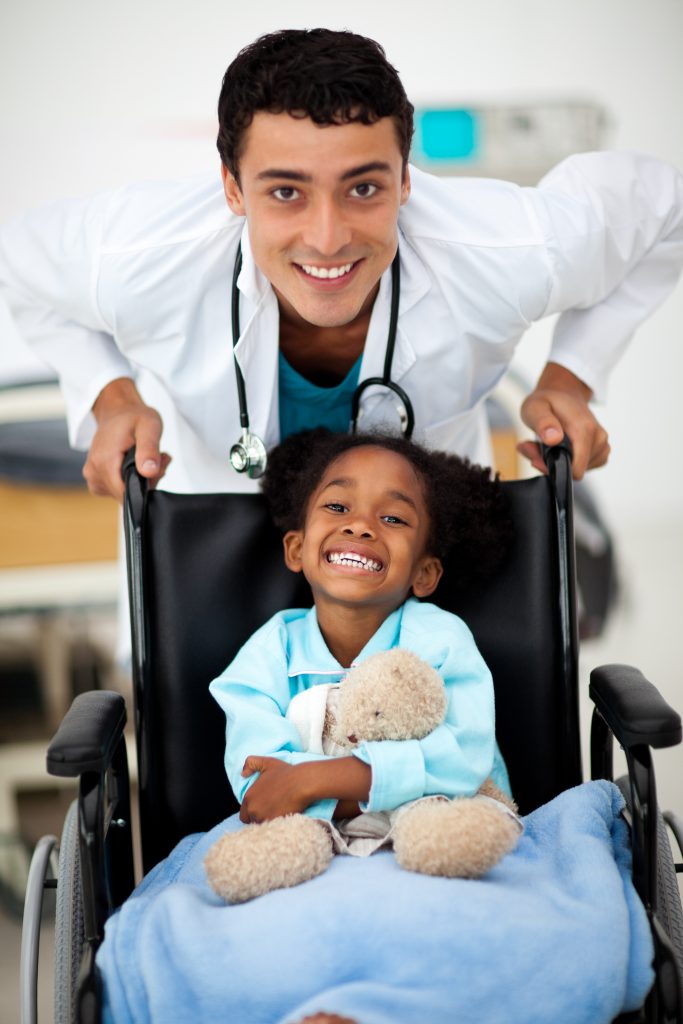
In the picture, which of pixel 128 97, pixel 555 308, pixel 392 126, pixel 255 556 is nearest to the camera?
pixel 392 126

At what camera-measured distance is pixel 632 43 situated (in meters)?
3.19

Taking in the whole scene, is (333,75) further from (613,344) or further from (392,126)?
(613,344)

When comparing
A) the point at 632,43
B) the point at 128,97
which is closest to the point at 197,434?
the point at 128,97

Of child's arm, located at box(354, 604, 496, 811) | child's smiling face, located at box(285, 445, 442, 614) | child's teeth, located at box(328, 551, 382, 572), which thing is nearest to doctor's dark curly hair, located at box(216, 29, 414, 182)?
child's smiling face, located at box(285, 445, 442, 614)

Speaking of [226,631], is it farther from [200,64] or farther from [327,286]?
[200,64]

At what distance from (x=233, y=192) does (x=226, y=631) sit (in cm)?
62

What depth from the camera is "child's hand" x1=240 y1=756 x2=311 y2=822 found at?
1310mm

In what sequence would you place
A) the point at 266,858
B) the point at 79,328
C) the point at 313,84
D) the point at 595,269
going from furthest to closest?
the point at 79,328 < the point at 595,269 < the point at 313,84 < the point at 266,858

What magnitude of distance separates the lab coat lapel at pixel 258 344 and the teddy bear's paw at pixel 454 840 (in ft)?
2.37

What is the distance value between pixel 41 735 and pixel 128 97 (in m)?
1.75

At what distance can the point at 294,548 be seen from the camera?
1.60 meters

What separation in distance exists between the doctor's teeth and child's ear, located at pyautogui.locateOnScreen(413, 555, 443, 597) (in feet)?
1.33

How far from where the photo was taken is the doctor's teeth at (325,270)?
154 centimetres

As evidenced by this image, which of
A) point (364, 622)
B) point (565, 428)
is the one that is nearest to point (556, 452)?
point (565, 428)
